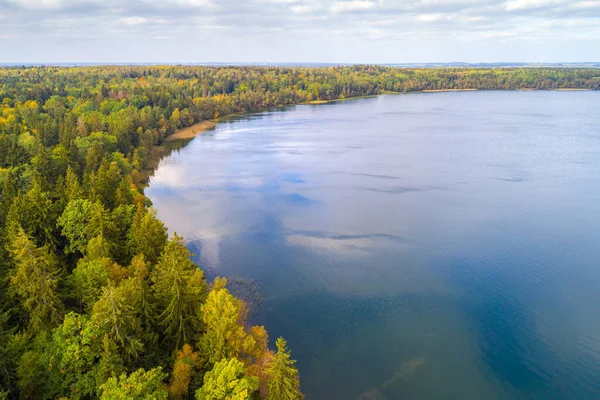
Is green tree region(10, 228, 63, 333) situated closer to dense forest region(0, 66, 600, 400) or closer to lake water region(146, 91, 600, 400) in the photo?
dense forest region(0, 66, 600, 400)

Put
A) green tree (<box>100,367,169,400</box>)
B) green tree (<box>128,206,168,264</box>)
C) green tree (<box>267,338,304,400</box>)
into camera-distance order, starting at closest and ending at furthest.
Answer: green tree (<box>100,367,169,400</box>), green tree (<box>267,338,304,400</box>), green tree (<box>128,206,168,264</box>)

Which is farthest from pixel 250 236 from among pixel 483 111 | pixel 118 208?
pixel 483 111

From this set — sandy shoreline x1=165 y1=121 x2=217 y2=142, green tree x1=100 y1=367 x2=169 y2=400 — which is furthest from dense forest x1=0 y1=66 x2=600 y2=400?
sandy shoreline x1=165 y1=121 x2=217 y2=142

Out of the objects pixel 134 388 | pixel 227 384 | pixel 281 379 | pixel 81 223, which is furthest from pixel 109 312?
pixel 81 223

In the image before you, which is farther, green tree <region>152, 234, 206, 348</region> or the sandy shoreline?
the sandy shoreline

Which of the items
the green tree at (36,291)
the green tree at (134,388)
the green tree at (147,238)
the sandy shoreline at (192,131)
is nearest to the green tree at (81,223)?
the green tree at (147,238)

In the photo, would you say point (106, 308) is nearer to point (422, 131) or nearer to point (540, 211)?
point (540, 211)
